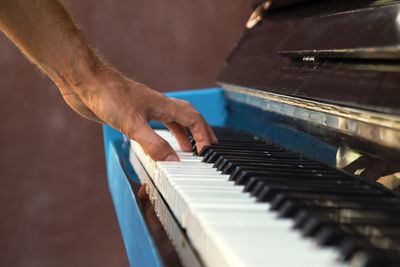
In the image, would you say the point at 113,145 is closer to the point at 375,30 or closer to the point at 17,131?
the point at 375,30

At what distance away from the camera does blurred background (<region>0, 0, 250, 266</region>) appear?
2922 mm

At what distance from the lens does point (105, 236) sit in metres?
3.19

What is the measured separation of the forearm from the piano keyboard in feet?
1.11

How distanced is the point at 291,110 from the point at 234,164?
0.87 ft

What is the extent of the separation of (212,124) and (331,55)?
2.65 ft

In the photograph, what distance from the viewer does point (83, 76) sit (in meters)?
1.11

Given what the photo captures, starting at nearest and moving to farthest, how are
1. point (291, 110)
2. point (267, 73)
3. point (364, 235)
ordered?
point (364, 235) → point (291, 110) → point (267, 73)

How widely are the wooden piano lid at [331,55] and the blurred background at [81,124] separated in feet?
5.34

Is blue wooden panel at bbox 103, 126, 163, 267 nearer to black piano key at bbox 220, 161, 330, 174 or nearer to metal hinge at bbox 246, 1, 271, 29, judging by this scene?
black piano key at bbox 220, 161, 330, 174

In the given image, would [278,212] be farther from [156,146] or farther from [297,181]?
[156,146]

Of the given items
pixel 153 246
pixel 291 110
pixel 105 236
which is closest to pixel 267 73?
pixel 291 110

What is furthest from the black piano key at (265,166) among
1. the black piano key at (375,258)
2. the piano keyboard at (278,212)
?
the black piano key at (375,258)

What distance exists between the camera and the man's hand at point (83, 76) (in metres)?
1.06

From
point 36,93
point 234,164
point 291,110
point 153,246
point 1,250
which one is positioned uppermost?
point 36,93
